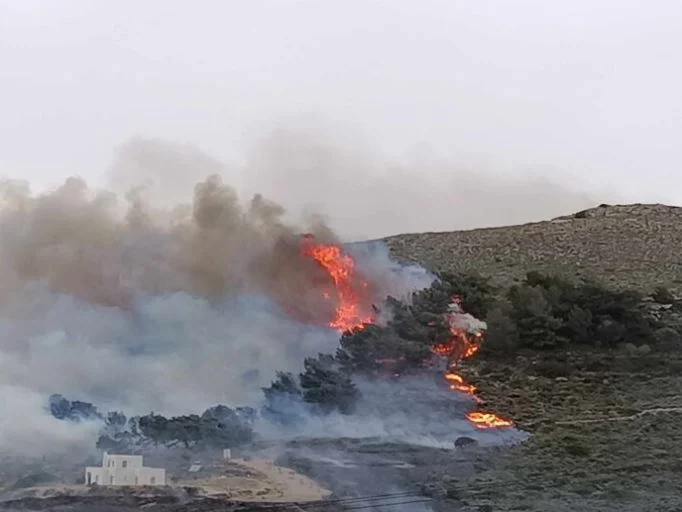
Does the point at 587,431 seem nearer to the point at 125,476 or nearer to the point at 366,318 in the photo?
the point at 366,318

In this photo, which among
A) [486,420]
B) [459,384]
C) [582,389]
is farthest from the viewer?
[459,384]

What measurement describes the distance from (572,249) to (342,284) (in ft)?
24.3

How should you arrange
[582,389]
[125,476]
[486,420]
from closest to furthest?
[125,476] → [486,420] → [582,389]

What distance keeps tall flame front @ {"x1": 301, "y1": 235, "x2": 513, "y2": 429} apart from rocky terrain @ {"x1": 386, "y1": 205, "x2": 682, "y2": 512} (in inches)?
16.5

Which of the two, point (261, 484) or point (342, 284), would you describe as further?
point (342, 284)

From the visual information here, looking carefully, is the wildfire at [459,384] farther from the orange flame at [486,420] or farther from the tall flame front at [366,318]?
the orange flame at [486,420]

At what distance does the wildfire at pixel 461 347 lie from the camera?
75.4ft

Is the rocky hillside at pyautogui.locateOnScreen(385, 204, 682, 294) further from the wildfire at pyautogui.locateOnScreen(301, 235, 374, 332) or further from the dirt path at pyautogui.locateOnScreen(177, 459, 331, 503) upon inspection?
the dirt path at pyautogui.locateOnScreen(177, 459, 331, 503)

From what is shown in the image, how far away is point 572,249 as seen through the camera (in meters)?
30.2

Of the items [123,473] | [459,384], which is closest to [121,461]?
[123,473]

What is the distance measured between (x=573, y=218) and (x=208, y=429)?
16.3 metres

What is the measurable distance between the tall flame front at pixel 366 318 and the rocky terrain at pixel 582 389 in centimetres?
42

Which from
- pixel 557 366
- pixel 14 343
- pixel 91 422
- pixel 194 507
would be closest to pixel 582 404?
pixel 557 366

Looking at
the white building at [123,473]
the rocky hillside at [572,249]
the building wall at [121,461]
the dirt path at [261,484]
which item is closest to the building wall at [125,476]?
the white building at [123,473]
